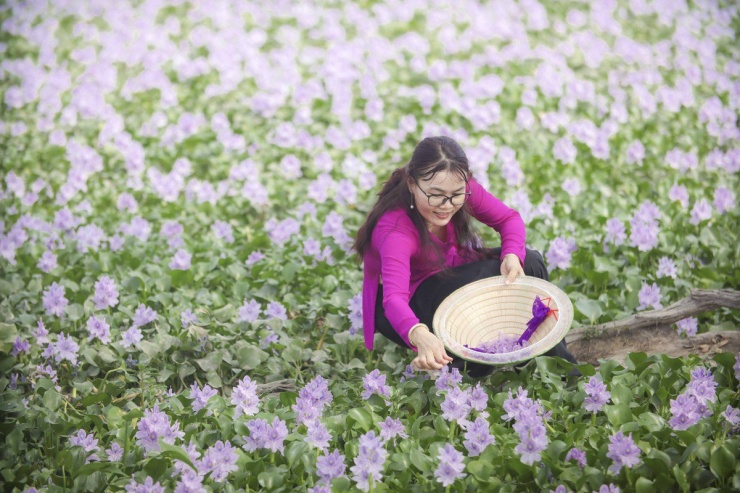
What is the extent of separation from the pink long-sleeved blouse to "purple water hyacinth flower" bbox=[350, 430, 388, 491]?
47 cm

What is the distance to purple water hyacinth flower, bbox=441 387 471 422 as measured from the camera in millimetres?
2947

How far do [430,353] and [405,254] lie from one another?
1.56ft

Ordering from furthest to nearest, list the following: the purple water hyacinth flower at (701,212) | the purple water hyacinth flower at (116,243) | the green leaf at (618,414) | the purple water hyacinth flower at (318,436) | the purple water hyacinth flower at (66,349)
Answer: the purple water hyacinth flower at (116,243)
the purple water hyacinth flower at (701,212)
the purple water hyacinth flower at (66,349)
the green leaf at (618,414)
the purple water hyacinth flower at (318,436)

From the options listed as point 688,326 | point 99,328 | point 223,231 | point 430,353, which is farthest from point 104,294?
point 688,326

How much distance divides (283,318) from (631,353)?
158 cm

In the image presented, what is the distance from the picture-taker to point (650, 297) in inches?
152

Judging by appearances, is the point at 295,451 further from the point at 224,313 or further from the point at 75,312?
the point at 75,312

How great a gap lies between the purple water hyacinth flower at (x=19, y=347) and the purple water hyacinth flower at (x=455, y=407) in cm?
189

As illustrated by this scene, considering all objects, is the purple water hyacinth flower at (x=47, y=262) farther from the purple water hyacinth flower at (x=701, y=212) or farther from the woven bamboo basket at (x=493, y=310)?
the purple water hyacinth flower at (x=701, y=212)

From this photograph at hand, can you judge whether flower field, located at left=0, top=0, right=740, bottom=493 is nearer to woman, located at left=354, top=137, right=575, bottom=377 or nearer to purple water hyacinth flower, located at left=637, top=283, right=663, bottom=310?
purple water hyacinth flower, located at left=637, top=283, right=663, bottom=310

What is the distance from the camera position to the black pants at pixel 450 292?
3.42m

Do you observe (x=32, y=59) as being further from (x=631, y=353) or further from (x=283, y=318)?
(x=631, y=353)

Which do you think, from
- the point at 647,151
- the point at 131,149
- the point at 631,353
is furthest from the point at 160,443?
the point at 647,151

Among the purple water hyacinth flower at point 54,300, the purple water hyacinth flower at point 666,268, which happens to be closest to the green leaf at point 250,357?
the purple water hyacinth flower at point 54,300
